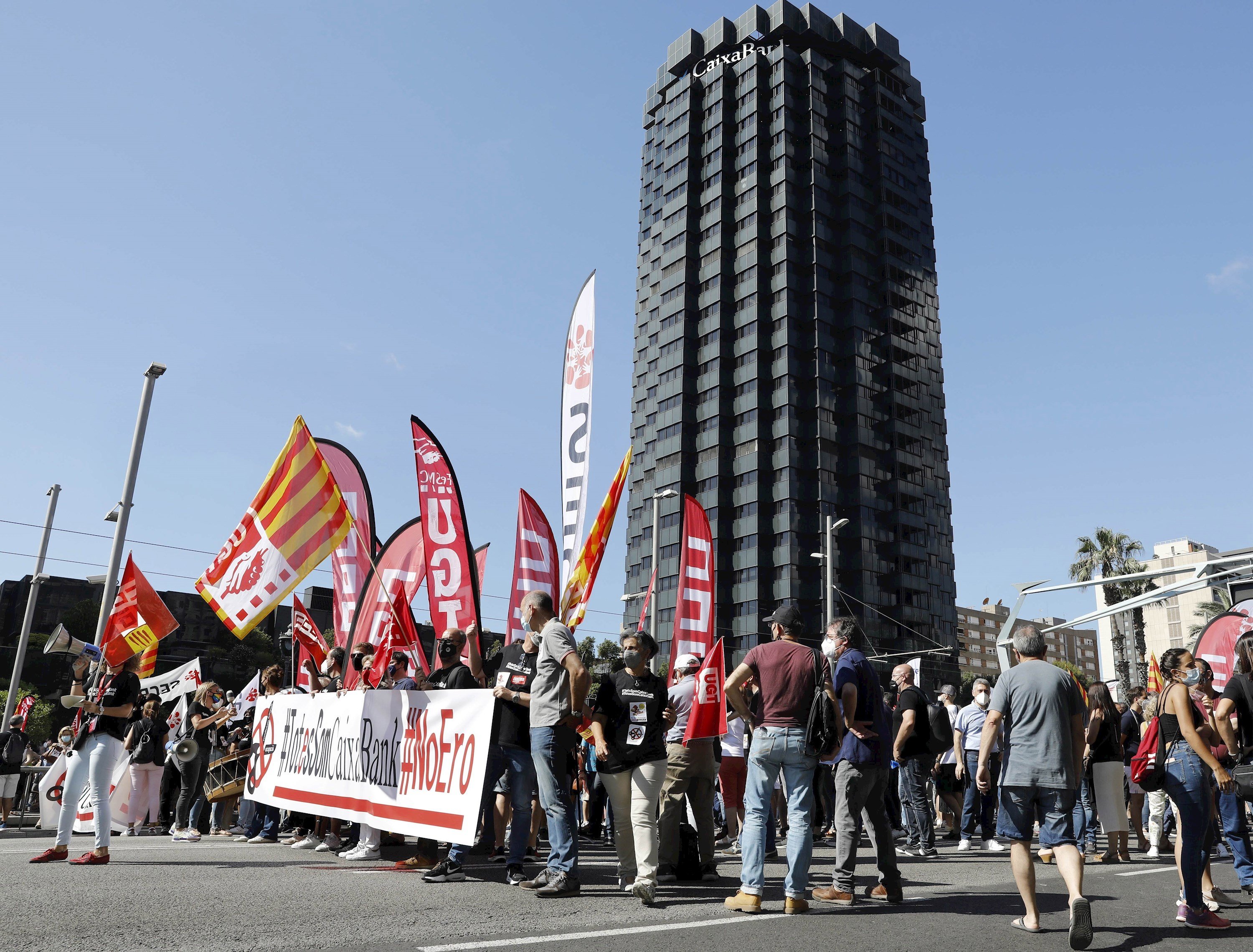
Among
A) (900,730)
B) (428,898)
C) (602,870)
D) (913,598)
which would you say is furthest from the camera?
(913,598)

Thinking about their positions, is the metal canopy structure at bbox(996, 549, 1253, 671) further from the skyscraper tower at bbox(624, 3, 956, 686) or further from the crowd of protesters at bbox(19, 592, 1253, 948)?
the skyscraper tower at bbox(624, 3, 956, 686)

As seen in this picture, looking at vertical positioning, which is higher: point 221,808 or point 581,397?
point 581,397

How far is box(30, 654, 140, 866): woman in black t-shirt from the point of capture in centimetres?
766

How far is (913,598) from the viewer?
80562 millimetres

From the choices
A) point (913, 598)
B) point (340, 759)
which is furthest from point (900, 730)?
point (913, 598)

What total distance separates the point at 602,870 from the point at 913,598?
252 feet

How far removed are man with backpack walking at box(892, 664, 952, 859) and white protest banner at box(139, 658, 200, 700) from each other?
11.1m

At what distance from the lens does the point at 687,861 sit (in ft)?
25.1

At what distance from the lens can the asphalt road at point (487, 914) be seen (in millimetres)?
4875

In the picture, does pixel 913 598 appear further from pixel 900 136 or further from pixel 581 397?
pixel 581 397

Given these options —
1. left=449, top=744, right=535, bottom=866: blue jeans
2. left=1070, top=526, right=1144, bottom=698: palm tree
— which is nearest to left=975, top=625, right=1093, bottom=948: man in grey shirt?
left=449, top=744, right=535, bottom=866: blue jeans

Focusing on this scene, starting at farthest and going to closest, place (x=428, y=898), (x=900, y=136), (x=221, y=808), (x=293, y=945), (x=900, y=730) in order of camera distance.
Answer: (x=900, y=136), (x=221, y=808), (x=900, y=730), (x=428, y=898), (x=293, y=945)

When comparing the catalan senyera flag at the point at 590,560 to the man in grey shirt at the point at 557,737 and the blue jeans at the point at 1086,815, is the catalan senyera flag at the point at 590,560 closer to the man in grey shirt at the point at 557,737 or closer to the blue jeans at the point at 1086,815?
the man in grey shirt at the point at 557,737

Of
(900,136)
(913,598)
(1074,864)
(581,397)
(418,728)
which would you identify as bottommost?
(1074,864)
